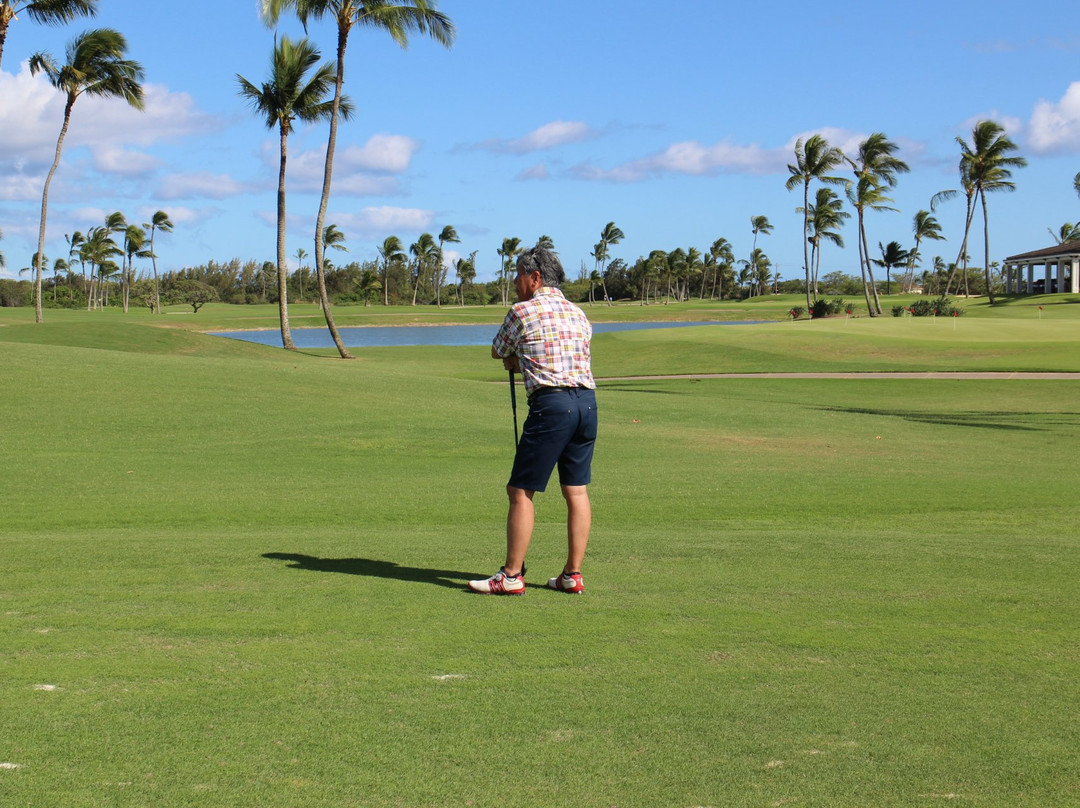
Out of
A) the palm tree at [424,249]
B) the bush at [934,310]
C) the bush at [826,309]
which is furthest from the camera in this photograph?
the palm tree at [424,249]

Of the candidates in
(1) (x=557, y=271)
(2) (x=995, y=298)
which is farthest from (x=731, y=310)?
(1) (x=557, y=271)

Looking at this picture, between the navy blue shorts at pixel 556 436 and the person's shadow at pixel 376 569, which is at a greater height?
the navy blue shorts at pixel 556 436

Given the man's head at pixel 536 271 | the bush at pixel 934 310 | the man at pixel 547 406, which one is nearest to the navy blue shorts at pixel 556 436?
the man at pixel 547 406

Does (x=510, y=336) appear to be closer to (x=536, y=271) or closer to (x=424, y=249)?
(x=536, y=271)

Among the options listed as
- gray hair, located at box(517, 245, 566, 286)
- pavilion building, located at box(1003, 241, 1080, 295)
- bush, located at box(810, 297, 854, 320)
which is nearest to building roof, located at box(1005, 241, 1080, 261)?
pavilion building, located at box(1003, 241, 1080, 295)

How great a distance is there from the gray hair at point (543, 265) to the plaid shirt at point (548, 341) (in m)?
0.23

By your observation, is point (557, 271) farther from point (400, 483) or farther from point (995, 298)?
point (995, 298)

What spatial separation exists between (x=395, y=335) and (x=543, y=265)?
85.6 metres

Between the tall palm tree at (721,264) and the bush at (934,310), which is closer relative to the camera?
the bush at (934,310)

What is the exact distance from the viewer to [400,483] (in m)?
12.1

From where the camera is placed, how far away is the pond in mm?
78812

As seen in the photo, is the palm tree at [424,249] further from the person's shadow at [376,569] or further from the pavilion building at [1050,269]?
the person's shadow at [376,569]

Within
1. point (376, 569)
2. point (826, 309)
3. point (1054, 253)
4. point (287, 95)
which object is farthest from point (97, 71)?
point (1054, 253)

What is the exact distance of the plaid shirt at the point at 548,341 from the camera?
6.41 m
